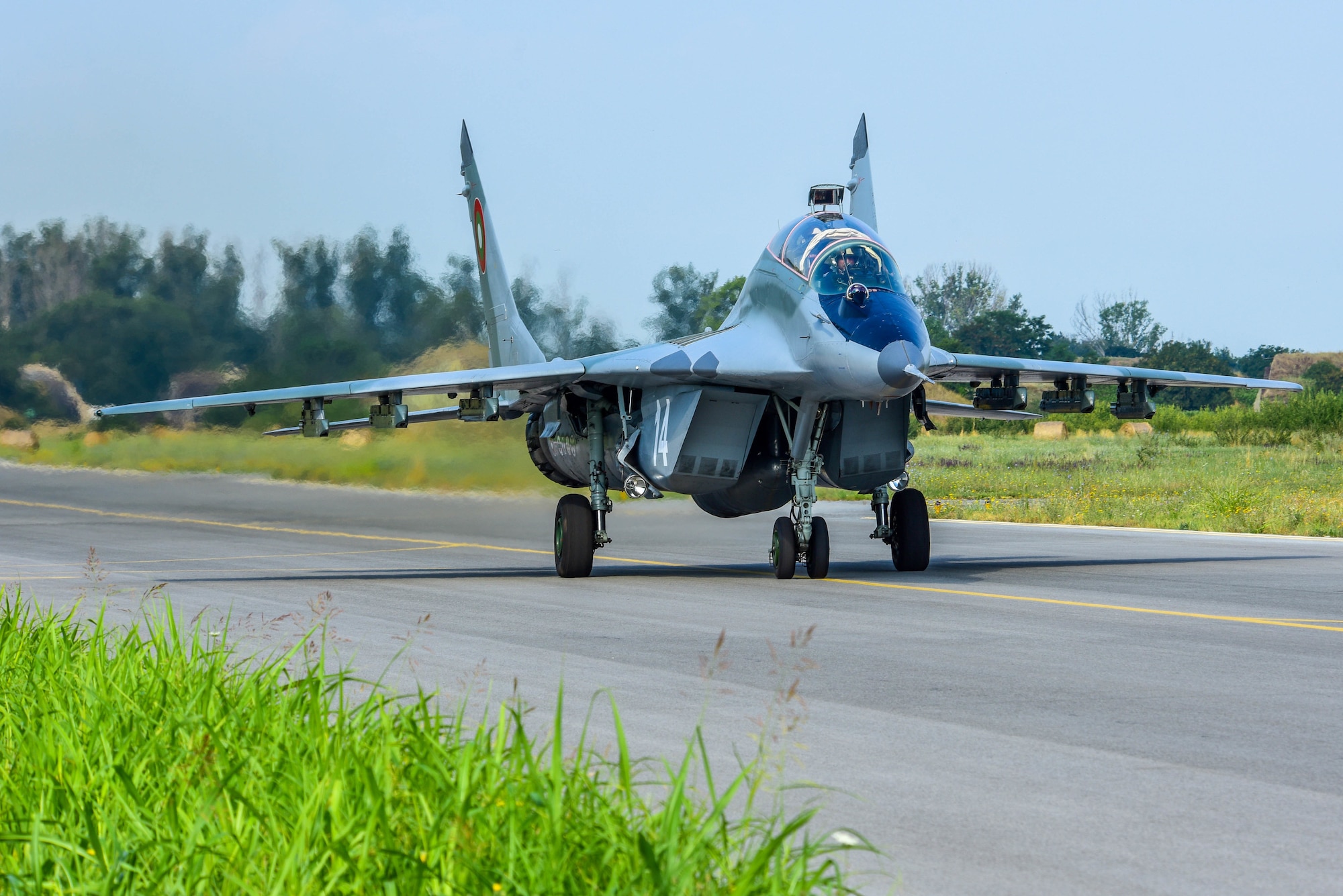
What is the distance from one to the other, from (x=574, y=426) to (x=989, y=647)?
8985mm

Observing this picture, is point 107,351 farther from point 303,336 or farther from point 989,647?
point 989,647

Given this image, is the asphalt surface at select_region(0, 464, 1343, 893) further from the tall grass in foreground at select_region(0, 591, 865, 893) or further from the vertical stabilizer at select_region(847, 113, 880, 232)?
the vertical stabilizer at select_region(847, 113, 880, 232)

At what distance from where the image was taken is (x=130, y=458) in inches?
1299

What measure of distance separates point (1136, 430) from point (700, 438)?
203 feet

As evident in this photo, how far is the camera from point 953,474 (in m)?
46.6

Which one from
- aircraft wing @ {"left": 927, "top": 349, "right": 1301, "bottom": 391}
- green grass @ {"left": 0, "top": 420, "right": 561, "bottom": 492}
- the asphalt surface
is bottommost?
the asphalt surface

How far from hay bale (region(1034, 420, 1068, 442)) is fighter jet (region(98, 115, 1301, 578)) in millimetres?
59128

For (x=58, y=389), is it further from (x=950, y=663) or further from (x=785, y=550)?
(x=950, y=663)

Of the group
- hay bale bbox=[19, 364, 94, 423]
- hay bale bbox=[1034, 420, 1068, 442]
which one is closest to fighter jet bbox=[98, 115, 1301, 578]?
hay bale bbox=[19, 364, 94, 423]

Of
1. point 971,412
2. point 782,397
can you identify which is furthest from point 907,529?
point 971,412

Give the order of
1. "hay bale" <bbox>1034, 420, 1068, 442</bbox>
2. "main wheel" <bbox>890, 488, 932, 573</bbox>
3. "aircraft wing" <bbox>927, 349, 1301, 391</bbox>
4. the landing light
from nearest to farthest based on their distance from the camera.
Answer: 1. the landing light
2. "main wheel" <bbox>890, 488, 932, 573</bbox>
3. "aircraft wing" <bbox>927, 349, 1301, 391</bbox>
4. "hay bale" <bbox>1034, 420, 1068, 442</bbox>

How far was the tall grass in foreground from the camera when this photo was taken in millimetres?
4051

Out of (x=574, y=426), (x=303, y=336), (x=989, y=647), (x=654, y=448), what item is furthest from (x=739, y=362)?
(x=303, y=336)

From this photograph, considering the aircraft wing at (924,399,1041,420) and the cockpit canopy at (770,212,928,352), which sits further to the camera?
the aircraft wing at (924,399,1041,420)
